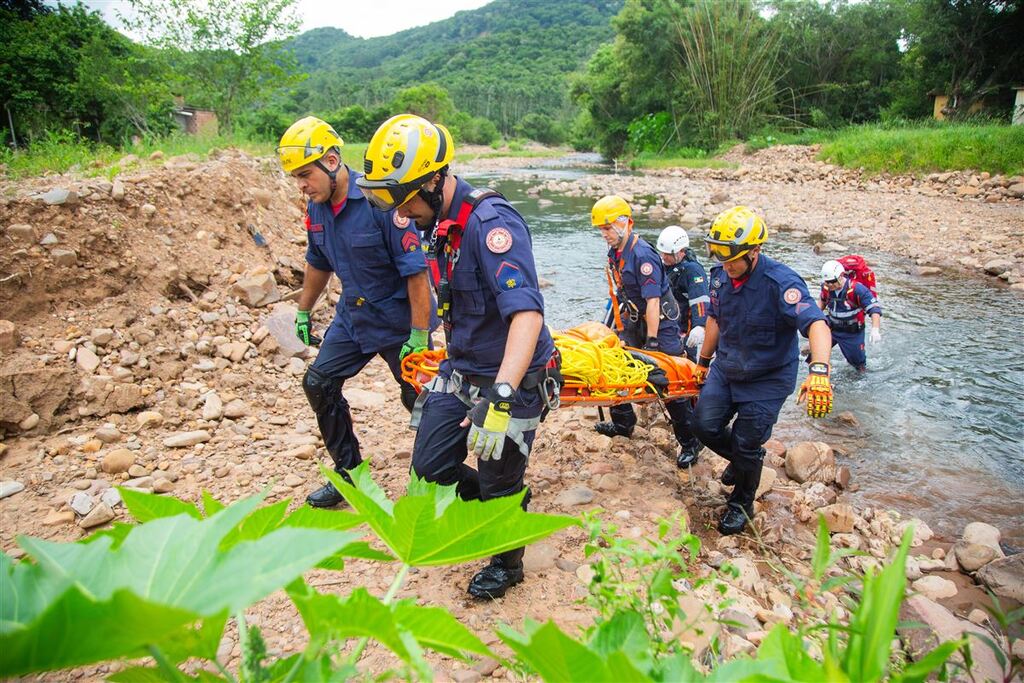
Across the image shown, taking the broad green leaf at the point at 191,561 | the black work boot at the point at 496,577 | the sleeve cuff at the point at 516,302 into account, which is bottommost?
the black work boot at the point at 496,577

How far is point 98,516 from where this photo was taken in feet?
11.6

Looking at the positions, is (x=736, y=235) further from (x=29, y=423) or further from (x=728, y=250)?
(x=29, y=423)

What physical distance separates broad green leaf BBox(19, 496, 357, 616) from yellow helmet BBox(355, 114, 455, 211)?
91.8 inches

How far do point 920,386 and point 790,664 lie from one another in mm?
7383

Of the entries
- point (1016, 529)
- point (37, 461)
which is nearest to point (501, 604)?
point (37, 461)

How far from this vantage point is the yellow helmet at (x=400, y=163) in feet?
8.92

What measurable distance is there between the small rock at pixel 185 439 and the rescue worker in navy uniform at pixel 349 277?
1239 millimetres

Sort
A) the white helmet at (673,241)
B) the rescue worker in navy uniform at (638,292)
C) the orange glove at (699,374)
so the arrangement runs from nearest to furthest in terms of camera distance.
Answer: the orange glove at (699,374) < the rescue worker in navy uniform at (638,292) < the white helmet at (673,241)

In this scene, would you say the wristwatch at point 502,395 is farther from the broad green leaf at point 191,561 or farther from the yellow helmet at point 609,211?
the yellow helmet at point 609,211

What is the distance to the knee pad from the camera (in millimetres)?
3852

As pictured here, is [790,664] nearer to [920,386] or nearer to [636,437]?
[636,437]

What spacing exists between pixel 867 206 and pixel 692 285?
12.5m

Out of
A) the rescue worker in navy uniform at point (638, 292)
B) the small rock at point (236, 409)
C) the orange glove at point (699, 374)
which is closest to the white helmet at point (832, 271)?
the rescue worker in navy uniform at point (638, 292)

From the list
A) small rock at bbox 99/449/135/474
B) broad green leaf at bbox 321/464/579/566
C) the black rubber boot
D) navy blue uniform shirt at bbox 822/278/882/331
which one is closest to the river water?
navy blue uniform shirt at bbox 822/278/882/331
